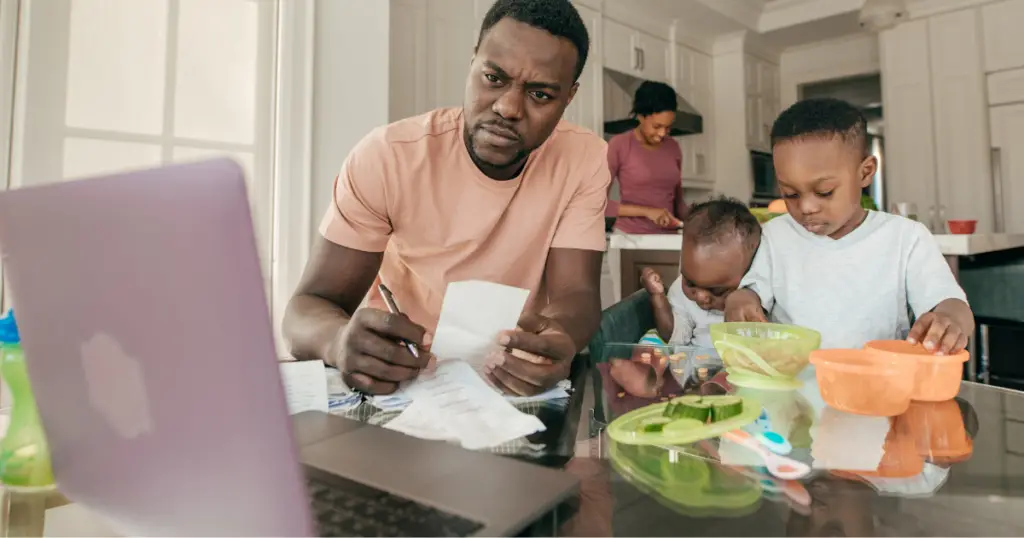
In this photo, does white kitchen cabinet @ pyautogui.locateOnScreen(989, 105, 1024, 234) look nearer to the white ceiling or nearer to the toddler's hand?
the white ceiling

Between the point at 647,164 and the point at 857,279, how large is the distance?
2.03 meters

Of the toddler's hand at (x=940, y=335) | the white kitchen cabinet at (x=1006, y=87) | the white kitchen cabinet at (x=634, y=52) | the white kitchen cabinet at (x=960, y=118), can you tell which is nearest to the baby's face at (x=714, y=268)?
the toddler's hand at (x=940, y=335)

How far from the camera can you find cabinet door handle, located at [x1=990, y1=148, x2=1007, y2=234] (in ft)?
13.2

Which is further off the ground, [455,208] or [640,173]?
[640,173]

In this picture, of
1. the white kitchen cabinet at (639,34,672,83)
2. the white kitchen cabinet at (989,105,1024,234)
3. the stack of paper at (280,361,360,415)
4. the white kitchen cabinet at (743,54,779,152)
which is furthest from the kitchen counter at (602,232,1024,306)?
the white kitchen cabinet at (743,54,779,152)

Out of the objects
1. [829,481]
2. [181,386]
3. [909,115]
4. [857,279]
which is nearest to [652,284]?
[857,279]

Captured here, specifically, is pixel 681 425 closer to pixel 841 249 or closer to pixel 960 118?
pixel 841 249

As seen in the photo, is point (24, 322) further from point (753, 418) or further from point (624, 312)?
point (624, 312)

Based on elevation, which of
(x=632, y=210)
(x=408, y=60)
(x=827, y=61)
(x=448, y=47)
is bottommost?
(x=632, y=210)

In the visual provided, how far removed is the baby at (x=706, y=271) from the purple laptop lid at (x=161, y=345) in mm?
1259

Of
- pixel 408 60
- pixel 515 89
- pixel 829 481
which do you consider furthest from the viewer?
pixel 408 60

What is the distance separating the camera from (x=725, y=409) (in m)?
0.55

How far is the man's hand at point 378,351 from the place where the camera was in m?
0.68

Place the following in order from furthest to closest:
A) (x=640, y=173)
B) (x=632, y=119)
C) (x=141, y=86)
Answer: (x=632, y=119), (x=640, y=173), (x=141, y=86)
